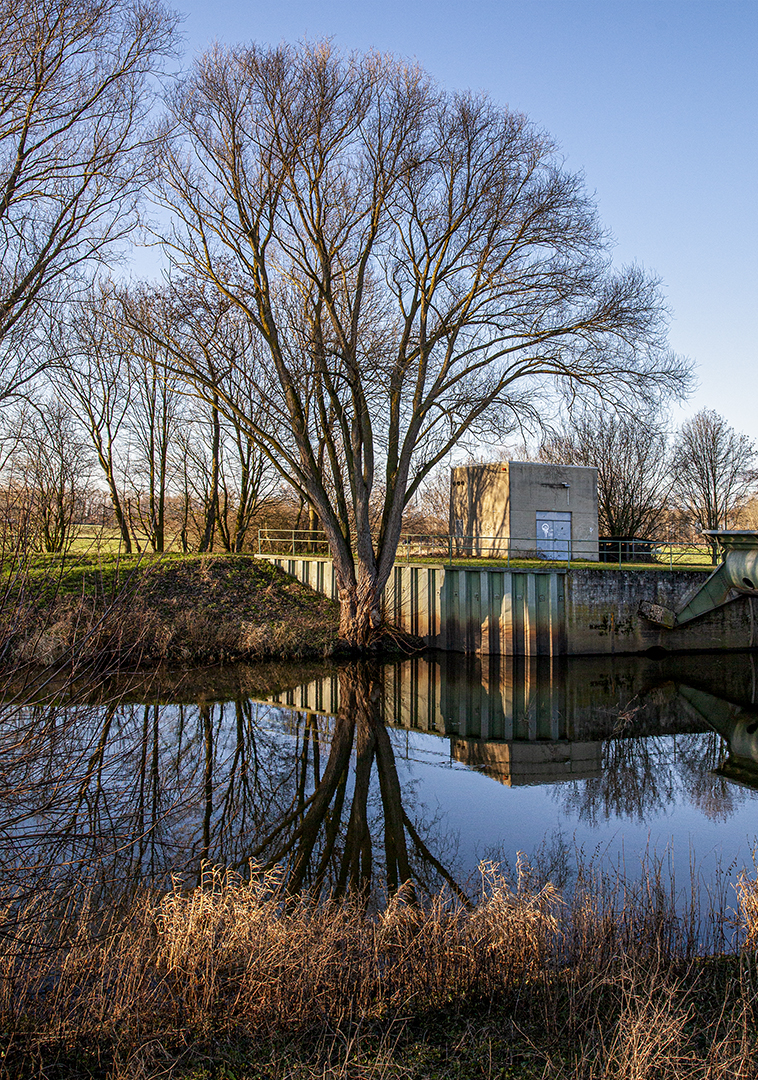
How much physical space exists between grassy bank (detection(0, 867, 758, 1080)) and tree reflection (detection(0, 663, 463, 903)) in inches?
20.0

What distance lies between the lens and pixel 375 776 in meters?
11.1

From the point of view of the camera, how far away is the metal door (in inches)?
1122

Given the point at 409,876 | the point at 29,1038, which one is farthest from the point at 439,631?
the point at 29,1038

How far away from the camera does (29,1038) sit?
417cm

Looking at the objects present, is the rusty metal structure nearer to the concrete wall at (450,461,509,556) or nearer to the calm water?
the calm water

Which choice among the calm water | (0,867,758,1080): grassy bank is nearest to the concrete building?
the calm water

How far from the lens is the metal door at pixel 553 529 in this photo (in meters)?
28.5

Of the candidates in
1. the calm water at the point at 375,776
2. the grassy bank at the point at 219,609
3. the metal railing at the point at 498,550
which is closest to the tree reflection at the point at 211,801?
the calm water at the point at 375,776

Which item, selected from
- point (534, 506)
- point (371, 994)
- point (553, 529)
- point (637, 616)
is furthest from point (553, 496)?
point (371, 994)

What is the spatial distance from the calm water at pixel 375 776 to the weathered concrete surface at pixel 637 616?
2.78 meters

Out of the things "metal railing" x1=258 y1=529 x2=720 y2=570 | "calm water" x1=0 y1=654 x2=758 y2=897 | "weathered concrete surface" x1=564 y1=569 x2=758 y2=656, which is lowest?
"calm water" x1=0 y1=654 x2=758 y2=897

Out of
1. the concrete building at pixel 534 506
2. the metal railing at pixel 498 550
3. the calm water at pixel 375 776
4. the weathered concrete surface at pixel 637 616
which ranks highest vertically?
the concrete building at pixel 534 506

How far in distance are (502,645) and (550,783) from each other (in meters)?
10.9

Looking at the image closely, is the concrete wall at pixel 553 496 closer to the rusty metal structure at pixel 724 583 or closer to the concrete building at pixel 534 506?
the concrete building at pixel 534 506
